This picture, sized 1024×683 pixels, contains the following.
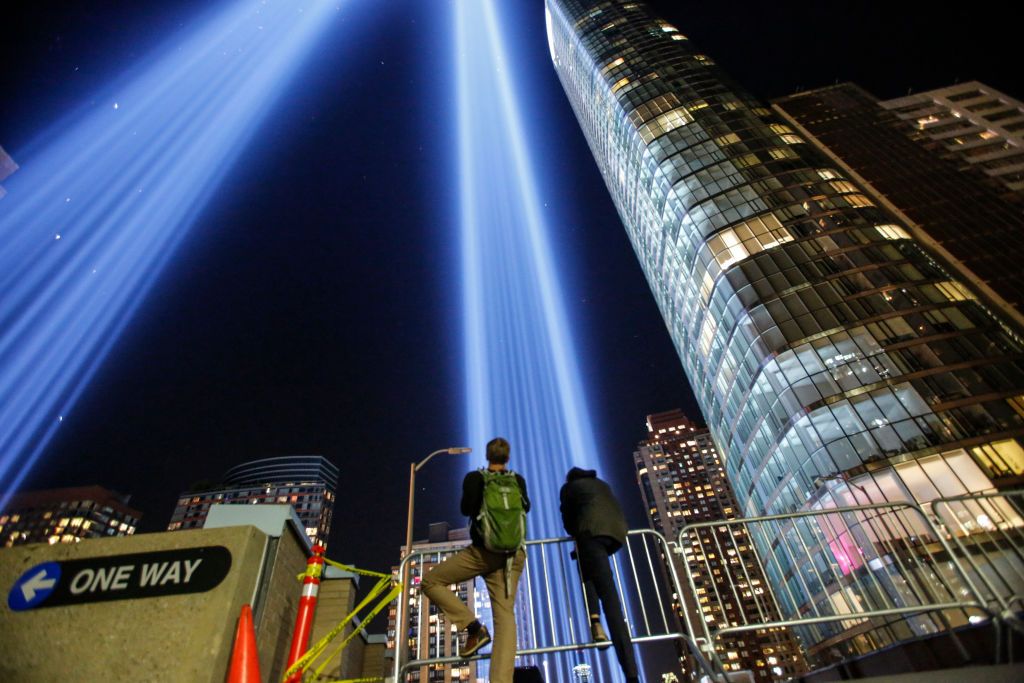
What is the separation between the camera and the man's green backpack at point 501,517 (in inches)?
166

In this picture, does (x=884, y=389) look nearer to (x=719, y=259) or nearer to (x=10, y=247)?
(x=719, y=259)

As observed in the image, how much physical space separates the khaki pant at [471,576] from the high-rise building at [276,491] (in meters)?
114

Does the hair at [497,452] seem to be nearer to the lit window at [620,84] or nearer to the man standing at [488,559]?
the man standing at [488,559]

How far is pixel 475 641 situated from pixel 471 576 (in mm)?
577

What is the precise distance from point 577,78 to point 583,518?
89622 mm

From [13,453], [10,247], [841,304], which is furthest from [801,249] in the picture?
[13,453]

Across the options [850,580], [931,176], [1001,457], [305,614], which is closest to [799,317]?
[1001,457]

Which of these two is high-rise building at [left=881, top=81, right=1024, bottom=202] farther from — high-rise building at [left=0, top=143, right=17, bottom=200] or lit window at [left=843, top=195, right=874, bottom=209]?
high-rise building at [left=0, top=143, right=17, bottom=200]

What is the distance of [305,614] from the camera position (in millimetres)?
4188

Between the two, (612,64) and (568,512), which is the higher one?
(612,64)

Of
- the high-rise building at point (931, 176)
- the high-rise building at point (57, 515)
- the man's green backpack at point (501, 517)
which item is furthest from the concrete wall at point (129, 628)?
the high-rise building at point (57, 515)

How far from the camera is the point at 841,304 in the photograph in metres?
38.0

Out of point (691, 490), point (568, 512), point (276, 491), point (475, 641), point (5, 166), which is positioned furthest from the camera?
point (691, 490)

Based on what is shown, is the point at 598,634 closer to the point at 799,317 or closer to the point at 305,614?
the point at 305,614
